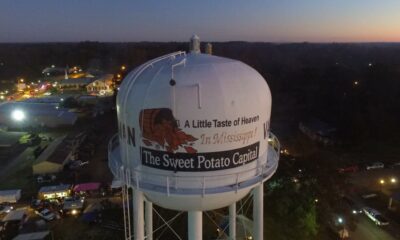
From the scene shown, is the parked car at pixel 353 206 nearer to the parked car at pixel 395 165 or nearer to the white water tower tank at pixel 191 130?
the parked car at pixel 395 165

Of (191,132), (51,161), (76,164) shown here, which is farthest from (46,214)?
Result: (191,132)

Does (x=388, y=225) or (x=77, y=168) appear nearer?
(x=388, y=225)

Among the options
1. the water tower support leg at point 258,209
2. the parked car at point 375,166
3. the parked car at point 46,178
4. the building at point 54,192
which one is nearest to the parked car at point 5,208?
the building at point 54,192

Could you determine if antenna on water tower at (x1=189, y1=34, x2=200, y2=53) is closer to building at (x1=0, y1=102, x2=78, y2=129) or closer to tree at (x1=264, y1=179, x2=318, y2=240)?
tree at (x1=264, y1=179, x2=318, y2=240)

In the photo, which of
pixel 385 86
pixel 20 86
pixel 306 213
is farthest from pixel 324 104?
pixel 20 86

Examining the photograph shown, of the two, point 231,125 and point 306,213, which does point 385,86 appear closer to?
point 306,213

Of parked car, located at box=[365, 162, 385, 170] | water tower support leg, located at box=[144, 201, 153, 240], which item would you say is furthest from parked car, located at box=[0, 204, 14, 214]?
parked car, located at box=[365, 162, 385, 170]
